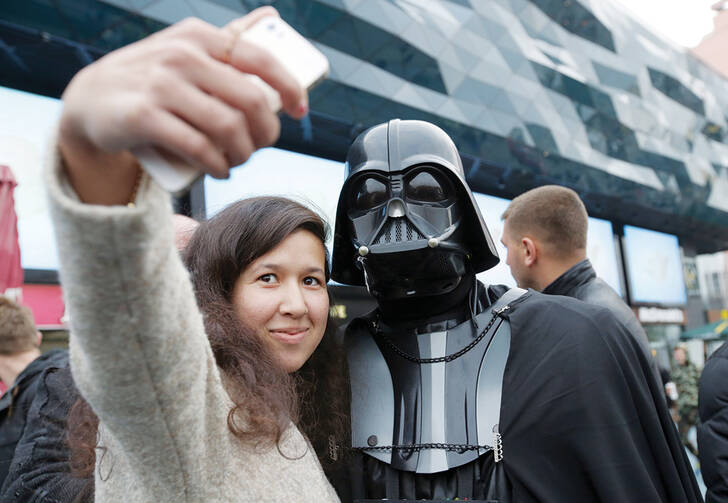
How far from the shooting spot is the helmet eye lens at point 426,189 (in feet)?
6.36

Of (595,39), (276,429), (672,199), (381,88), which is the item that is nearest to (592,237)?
(672,199)

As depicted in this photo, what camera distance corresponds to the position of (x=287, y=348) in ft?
4.99

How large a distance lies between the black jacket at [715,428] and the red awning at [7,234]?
3468 millimetres

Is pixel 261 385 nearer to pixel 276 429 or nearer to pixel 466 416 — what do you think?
pixel 276 429

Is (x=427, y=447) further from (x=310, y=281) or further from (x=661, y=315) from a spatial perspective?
(x=661, y=315)

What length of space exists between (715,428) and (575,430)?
3.47 feet

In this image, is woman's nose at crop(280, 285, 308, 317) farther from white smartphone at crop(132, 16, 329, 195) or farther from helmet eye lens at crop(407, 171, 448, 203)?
white smartphone at crop(132, 16, 329, 195)

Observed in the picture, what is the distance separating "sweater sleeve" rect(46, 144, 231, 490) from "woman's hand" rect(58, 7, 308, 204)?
0.06 metres

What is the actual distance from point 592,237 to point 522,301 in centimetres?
1268

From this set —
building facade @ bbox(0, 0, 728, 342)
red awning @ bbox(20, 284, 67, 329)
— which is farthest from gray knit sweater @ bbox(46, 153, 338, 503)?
building facade @ bbox(0, 0, 728, 342)

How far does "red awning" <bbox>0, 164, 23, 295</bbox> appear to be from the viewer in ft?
11.0

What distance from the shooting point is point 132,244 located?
73cm

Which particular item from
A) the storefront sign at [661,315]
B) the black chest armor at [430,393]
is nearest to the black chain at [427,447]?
the black chest armor at [430,393]

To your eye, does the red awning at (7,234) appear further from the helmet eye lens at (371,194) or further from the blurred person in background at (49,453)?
the helmet eye lens at (371,194)
